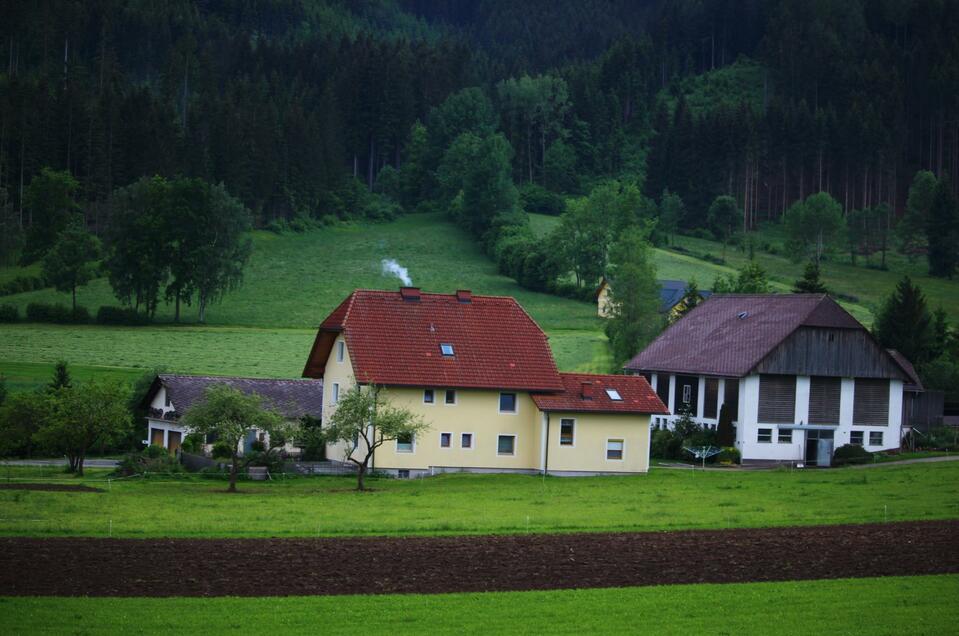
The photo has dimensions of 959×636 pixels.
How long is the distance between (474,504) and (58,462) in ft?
72.2

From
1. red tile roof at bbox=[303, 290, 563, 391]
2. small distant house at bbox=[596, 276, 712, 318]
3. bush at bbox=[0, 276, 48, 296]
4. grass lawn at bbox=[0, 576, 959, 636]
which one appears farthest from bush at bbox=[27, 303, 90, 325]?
grass lawn at bbox=[0, 576, 959, 636]

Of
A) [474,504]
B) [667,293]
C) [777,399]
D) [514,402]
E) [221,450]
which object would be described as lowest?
[474,504]

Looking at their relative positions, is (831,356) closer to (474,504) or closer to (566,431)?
(566,431)

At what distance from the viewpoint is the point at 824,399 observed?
61406mm

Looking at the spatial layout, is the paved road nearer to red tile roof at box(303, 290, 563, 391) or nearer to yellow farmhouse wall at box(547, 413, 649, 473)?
red tile roof at box(303, 290, 563, 391)

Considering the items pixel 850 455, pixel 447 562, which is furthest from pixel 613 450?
pixel 447 562

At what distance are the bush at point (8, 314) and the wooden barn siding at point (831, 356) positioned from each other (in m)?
56.0

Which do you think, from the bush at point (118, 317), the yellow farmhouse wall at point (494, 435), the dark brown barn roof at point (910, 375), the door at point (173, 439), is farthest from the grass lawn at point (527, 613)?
the bush at point (118, 317)

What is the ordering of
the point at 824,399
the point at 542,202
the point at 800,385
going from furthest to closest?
1. the point at 542,202
2. the point at 824,399
3. the point at 800,385

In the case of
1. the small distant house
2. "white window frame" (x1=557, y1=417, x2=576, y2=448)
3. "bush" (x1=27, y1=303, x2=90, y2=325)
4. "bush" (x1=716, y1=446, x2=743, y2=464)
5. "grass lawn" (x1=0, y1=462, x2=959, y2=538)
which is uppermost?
the small distant house

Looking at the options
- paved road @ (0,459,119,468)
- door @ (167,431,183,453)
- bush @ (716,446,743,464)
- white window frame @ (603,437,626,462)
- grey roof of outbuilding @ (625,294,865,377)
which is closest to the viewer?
paved road @ (0,459,119,468)

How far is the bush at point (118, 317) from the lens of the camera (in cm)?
9494

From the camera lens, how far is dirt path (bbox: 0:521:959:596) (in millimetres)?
25094

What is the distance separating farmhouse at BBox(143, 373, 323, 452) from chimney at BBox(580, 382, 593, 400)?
12.7 m
